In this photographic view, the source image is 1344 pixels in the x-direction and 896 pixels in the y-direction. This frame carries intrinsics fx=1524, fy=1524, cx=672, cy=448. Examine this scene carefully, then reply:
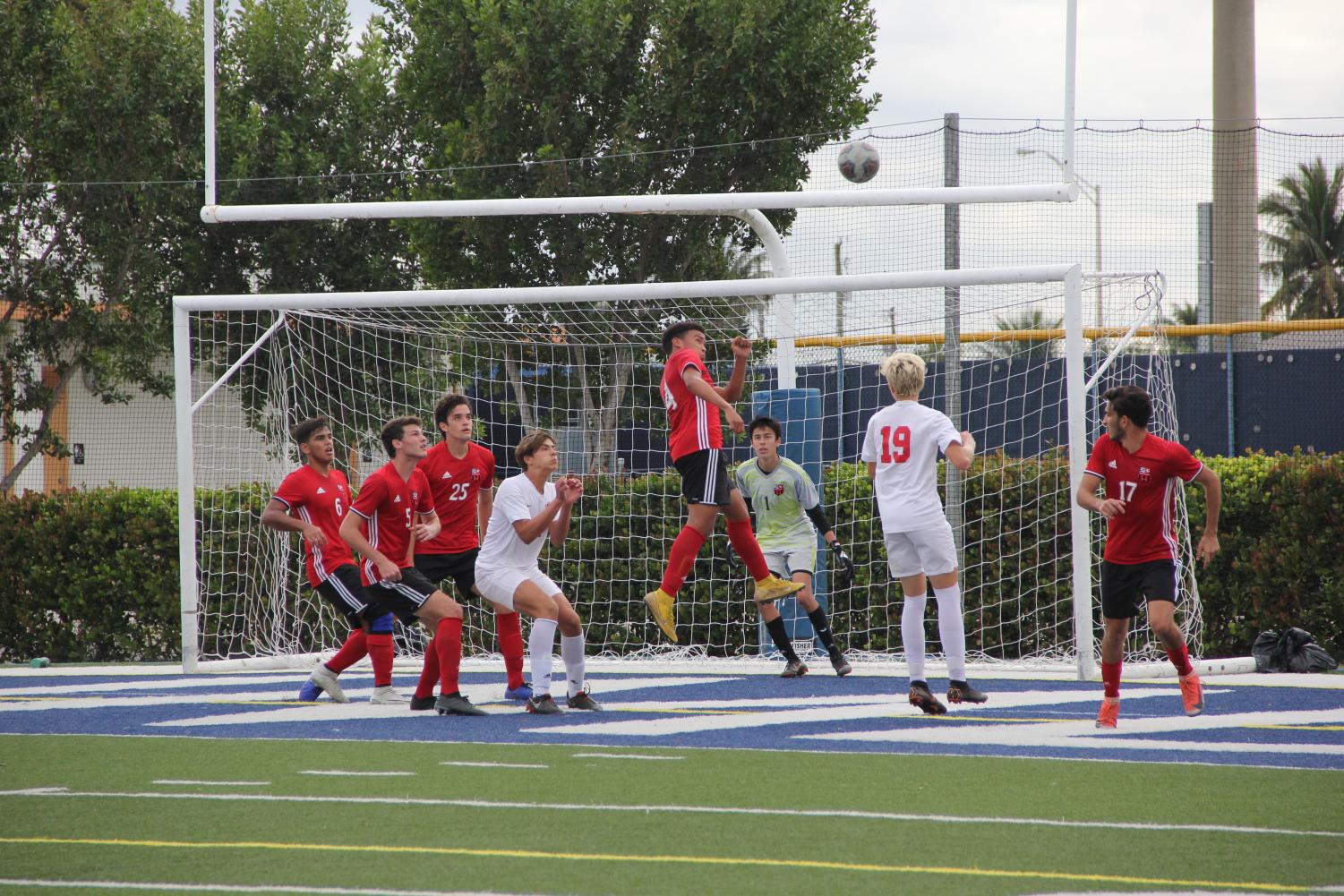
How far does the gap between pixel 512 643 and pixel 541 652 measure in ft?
2.25

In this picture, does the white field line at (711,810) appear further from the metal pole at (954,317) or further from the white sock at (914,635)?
the metal pole at (954,317)

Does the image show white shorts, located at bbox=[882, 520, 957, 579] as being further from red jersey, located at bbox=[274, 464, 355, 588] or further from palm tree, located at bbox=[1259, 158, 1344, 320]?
palm tree, located at bbox=[1259, 158, 1344, 320]

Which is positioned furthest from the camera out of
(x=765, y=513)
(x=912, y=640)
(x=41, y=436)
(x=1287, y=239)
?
(x=1287, y=239)

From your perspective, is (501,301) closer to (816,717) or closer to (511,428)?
(511,428)

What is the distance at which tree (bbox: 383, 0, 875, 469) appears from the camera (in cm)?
1631

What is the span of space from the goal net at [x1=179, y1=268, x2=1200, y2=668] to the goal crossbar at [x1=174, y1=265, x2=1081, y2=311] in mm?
184

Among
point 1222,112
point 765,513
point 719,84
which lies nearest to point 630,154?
point 719,84

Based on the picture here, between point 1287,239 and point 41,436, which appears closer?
point 41,436

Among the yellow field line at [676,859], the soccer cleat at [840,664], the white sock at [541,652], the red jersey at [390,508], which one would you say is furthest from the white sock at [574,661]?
the yellow field line at [676,859]

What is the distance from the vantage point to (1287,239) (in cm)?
4031

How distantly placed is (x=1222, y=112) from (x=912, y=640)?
13072 millimetres

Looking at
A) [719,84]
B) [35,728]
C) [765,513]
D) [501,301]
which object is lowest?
[35,728]

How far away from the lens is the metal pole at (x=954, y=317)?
12.7 meters

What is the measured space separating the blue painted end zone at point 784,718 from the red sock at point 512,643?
230 millimetres
